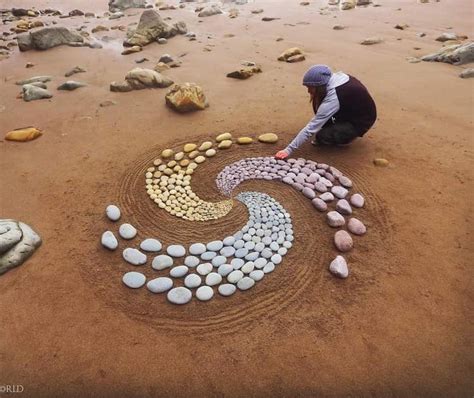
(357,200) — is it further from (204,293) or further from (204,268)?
(204,293)

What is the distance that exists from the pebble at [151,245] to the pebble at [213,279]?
54 cm

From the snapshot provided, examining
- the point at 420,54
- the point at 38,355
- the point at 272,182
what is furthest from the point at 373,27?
the point at 38,355

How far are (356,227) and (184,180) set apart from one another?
1789mm

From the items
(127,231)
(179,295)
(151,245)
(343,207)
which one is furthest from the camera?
(343,207)

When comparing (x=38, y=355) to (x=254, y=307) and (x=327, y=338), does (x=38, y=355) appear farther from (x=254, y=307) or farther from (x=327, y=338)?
(x=327, y=338)

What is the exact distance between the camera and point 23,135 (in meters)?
4.54

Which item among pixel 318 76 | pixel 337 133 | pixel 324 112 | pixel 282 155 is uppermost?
pixel 318 76

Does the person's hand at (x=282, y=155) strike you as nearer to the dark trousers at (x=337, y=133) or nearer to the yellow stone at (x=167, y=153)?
the dark trousers at (x=337, y=133)

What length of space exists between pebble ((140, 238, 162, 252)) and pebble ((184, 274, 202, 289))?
1.42 feet

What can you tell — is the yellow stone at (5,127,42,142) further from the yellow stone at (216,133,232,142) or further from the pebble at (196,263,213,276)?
the pebble at (196,263,213,276)

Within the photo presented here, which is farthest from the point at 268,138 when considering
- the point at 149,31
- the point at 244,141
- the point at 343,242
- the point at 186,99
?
the point at 149,31

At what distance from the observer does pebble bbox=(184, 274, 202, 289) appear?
8.89 ft

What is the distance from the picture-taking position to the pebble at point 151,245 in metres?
3.02

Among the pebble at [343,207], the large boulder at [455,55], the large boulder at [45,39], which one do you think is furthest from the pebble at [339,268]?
the large boulder at [45,39]
